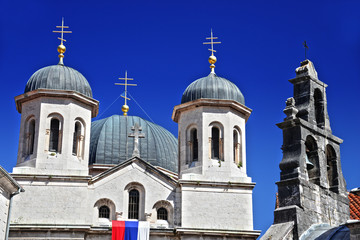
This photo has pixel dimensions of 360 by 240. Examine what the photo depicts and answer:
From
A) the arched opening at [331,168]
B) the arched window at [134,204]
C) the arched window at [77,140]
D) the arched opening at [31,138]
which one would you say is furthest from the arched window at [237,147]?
the arched opening at [331,168]

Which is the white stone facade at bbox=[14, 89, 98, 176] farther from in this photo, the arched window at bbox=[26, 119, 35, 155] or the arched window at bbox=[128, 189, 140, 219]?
the arched window at bbox=[128, 189, 140, 219]

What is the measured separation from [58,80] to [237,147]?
8.22m

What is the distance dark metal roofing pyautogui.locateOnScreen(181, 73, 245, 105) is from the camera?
105 feet

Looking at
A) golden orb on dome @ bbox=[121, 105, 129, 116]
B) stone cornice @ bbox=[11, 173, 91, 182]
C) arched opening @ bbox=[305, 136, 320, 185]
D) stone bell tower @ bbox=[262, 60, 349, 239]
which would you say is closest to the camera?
stone bell tower @ bbox=[262, 60, 349, 239]

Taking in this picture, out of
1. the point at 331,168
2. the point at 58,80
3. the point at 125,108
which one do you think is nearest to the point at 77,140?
the point at 58,80

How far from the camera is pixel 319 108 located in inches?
685

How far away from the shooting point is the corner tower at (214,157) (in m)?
30.3

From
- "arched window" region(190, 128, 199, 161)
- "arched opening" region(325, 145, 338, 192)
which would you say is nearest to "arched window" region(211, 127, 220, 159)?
"arched window" region(190, 128, 199, 161)

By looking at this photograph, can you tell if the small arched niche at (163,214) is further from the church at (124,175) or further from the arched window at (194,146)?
the arched window at (194,146)

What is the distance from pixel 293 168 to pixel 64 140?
16.6 m

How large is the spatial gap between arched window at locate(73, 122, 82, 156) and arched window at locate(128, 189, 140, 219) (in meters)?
2.82

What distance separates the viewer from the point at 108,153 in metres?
37.7

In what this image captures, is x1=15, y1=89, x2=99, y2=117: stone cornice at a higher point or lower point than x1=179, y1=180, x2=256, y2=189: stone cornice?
higher

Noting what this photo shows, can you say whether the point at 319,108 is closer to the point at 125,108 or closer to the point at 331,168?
the point at 331,168
